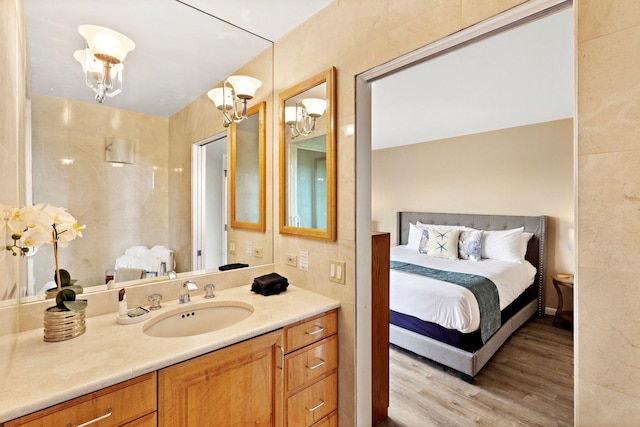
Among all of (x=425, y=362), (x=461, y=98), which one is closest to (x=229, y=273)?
(x=425, y=362)

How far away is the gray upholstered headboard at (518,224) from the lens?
12.2 feet

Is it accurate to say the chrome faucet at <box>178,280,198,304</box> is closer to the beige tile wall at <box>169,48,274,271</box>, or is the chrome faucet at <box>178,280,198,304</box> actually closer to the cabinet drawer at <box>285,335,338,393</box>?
the beige tile wall at <box>169,48,274,271</box>

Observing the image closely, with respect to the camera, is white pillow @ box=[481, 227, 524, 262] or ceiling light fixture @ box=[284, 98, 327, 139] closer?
ceiling light fixture @ box=[284, 98, 327, 139]

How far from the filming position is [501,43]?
1.96 m

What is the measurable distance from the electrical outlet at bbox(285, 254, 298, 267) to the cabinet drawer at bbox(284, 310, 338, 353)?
0.43 meters

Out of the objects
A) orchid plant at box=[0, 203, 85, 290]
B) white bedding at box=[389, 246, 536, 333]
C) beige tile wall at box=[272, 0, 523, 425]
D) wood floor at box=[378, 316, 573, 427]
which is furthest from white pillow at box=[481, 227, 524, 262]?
orchid plant at box=[0, 203, 85, 290]

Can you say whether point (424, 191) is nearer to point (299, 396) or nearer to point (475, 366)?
point (475, 366)

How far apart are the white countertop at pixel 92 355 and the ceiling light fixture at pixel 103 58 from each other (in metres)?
1.05

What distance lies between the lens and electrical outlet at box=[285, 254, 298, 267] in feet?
6.12

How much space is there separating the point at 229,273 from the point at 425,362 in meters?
1.94

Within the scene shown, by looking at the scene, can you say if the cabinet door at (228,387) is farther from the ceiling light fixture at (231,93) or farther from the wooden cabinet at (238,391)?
the ceiling light fixture at (231,93)

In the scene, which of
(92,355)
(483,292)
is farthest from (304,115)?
(483,292)

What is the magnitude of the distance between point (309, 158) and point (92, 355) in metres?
1.32

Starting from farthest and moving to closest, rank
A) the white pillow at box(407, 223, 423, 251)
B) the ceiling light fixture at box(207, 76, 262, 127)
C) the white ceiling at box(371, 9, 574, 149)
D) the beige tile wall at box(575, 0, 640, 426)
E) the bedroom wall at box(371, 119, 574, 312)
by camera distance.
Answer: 1. the white pillow at box(407, 223, 423, 251)
2. the bedroom wall at box(371, 119, 574, 312)
3. the white ceiling at box(371, 9, 574, 149)
4. the ceiling light fixture at box(207, 76, 262, 127)
5. the beige tile wall at box(575, 0, 640, 426)
